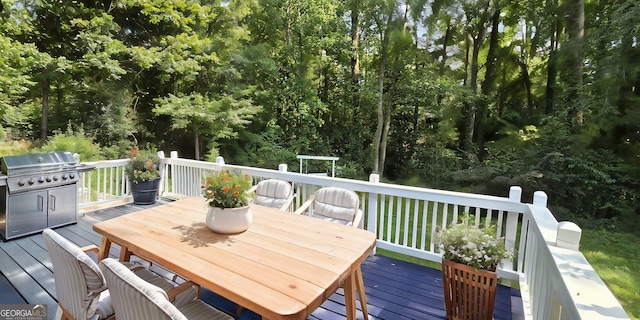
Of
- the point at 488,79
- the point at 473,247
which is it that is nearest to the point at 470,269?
the point at 473,247

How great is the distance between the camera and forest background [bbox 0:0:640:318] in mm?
6691

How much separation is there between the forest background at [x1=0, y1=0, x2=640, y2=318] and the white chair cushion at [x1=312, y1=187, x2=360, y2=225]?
5919 mm

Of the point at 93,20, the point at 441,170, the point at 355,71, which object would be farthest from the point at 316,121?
the point at 93,20

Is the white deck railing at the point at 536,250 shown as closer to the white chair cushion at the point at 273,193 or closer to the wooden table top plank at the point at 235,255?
the white chair cushion at the point at 273,193

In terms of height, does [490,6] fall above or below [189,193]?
above

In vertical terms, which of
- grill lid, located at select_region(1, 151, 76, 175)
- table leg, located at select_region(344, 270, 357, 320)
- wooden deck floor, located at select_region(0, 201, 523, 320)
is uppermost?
grill lid, located at select_region(1, 151, 76, 175)

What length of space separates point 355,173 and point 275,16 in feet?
19.0

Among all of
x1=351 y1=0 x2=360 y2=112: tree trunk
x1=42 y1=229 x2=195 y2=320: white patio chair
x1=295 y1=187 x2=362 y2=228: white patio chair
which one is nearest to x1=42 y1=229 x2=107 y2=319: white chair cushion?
x1=42 y1=229 x2=195 y2=320: white patio chair

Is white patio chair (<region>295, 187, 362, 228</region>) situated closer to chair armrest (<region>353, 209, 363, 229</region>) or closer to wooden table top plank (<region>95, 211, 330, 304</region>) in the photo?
chair armrest (<region>353, 209, 363, 229</region>)

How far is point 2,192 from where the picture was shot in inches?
139

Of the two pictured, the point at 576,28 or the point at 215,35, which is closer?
the point at 576,28

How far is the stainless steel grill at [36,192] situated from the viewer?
11.6ft

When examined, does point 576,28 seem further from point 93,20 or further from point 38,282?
point 93,20

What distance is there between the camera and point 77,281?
5.04ft
